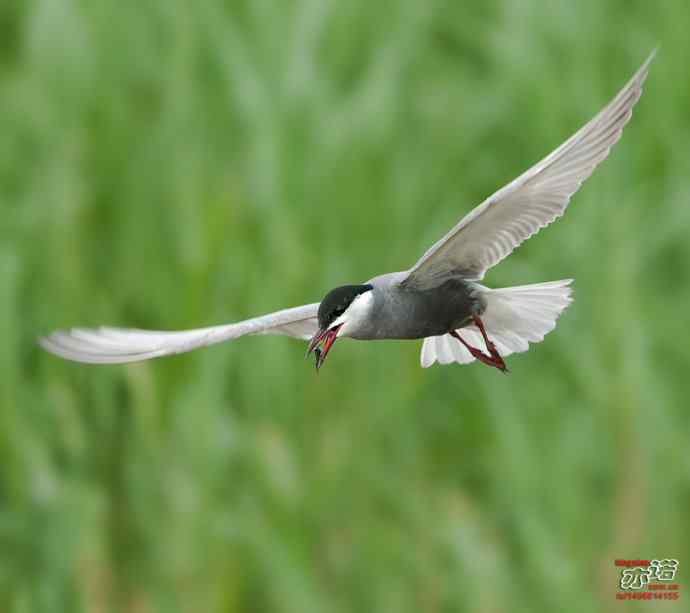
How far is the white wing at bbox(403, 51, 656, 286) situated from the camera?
11.5 feet

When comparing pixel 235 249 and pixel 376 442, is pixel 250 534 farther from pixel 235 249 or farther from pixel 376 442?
pixel 235 249

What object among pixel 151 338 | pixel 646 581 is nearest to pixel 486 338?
pixel 151 338

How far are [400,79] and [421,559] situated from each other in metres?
2.03

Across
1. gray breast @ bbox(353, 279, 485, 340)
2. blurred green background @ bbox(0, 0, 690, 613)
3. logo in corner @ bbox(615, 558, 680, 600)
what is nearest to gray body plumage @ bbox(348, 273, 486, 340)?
gray breast @ bbox(353, 279, 485, 340)

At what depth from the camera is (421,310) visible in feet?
11.9

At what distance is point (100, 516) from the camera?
19.0 ft

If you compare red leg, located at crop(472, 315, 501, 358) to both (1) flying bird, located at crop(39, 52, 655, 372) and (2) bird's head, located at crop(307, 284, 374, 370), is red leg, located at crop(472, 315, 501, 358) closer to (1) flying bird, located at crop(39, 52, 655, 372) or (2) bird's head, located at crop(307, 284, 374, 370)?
(1) flying bird, located at crop(39, 52, 655, 372)

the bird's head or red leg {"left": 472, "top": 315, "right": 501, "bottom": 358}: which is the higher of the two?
the bird's head

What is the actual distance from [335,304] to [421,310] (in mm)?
258

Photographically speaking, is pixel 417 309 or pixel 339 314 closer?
A: pixel 339 314

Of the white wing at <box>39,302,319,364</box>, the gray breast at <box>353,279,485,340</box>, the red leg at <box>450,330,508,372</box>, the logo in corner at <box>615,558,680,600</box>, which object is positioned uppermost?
the white wing at <box>39,302,319,364</box>

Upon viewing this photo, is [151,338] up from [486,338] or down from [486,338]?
up

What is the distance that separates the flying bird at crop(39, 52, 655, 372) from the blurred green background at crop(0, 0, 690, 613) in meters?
1.61

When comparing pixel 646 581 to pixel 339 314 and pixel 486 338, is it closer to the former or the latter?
pixel 486 338
